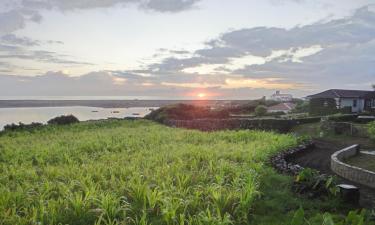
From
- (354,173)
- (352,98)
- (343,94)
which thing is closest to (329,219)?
(354,173)

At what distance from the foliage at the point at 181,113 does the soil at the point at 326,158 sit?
16346mm

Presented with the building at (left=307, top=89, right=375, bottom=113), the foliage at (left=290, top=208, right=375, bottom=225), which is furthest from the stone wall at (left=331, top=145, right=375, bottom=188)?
the building at (left=307, top=89, right=375, bottom=113)

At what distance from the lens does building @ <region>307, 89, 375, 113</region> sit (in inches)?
1823

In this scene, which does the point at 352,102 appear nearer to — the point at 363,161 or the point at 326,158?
the point at 326,158

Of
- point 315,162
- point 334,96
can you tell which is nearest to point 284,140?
point 315,162

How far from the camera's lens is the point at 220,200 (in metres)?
8.70

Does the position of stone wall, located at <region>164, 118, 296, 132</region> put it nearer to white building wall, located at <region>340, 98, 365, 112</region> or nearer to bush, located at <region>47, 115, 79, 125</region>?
bush, located at <region>47, 115, 79, 125</region>

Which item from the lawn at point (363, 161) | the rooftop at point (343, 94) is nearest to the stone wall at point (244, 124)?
the lawn at point (363, 161)

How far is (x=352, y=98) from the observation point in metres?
47.1

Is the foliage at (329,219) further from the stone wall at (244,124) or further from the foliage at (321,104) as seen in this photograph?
the foliage at (321,104)

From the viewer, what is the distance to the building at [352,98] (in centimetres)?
4631

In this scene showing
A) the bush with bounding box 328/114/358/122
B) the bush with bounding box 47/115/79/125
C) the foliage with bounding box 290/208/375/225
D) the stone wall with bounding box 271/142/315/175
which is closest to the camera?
the foliage with bounding box 290/208/375/225

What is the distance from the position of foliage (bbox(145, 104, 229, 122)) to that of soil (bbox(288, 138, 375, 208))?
16.3 m

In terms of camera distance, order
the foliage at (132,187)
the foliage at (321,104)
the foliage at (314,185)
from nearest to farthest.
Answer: the foliage at (132,187) < the foliage at (314,185) < the foliage at (321,104)
